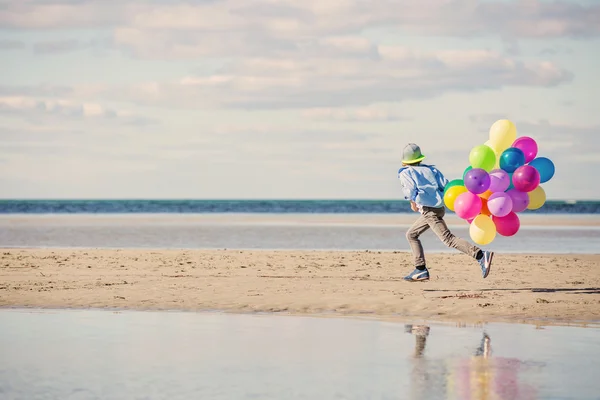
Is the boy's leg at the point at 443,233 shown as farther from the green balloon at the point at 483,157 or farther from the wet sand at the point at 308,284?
the green balloon at the point at 483,157

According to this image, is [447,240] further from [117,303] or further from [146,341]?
[146,341]

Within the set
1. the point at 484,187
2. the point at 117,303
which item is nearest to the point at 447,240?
the point at 484,187

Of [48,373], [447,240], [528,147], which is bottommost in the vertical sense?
[48,373]

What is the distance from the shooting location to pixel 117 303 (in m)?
12.5

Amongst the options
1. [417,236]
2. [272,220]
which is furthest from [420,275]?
[272,220]

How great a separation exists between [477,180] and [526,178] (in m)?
0.69

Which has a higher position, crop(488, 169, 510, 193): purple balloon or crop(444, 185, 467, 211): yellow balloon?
crop(488, 169, 510, 193): purple balloon

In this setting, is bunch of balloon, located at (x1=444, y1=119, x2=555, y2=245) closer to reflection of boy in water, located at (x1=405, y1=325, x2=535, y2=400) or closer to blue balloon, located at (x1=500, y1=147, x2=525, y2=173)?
blue balloon, located at (x1=500, y1=147, x2=525, y2=173)

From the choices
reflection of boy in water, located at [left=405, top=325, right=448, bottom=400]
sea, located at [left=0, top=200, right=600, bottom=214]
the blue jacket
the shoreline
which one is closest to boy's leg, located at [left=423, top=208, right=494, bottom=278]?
the blue jacket

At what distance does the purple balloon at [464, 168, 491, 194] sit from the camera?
1268 centimetres

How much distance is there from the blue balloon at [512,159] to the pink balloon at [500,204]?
0.38 meters

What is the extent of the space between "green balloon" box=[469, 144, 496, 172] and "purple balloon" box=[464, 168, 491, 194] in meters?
0.24

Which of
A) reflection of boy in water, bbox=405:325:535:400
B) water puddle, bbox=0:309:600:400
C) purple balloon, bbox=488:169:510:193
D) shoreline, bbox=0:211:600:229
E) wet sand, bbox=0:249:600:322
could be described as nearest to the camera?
reflection of boy in water, bbox=405:325:535:400

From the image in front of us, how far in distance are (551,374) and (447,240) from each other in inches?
235
